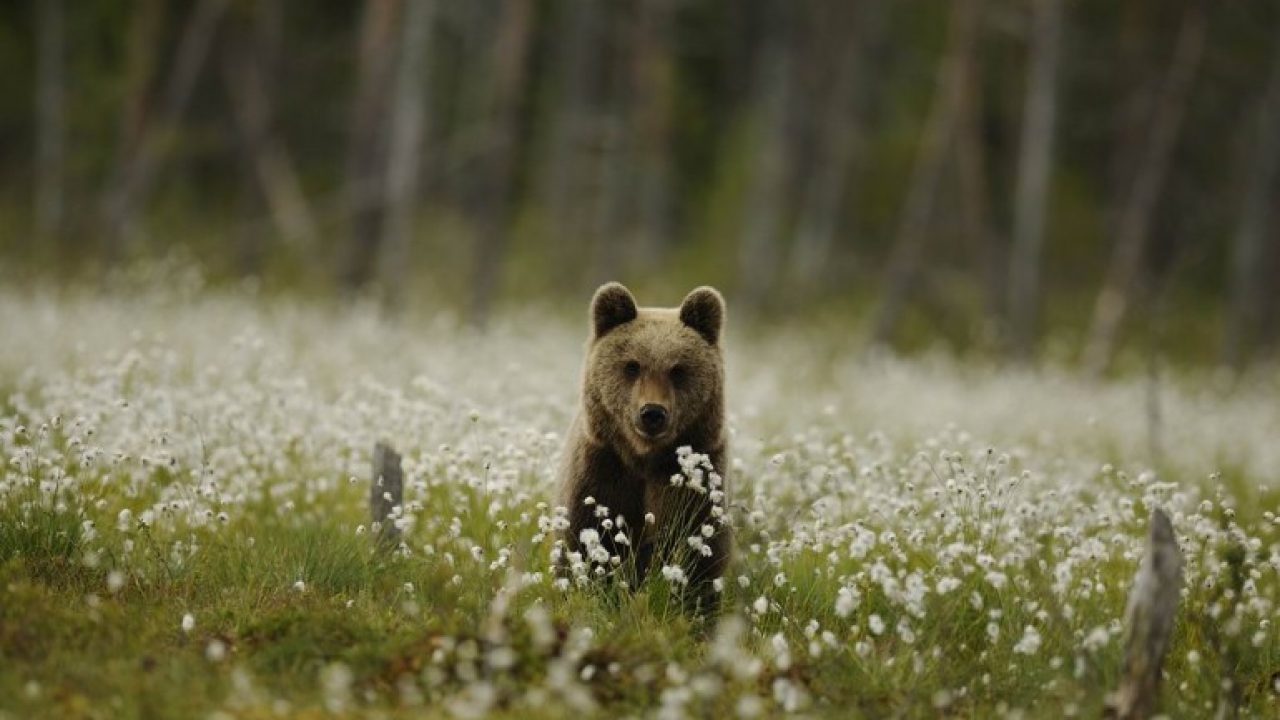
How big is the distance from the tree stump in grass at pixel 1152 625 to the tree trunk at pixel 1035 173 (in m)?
15.3

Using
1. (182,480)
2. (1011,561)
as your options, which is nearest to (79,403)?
(182,480)

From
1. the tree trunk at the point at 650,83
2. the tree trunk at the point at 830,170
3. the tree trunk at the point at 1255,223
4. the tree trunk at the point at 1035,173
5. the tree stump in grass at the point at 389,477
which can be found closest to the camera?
the tree stump in grass at the point at 389,477

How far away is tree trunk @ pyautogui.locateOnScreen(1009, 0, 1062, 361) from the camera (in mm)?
19078

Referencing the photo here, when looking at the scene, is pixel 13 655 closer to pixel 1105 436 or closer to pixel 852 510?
pixel 852 510

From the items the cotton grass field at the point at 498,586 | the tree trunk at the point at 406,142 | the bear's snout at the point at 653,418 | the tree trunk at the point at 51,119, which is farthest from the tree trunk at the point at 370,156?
the bear's snout at the point at 653,418

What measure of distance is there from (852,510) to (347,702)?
3795 mm

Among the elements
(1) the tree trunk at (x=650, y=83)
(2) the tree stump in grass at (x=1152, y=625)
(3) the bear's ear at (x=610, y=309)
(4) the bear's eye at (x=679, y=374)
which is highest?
(1) the tree trunk at (x=650, y=83)

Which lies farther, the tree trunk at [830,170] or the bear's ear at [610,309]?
the tree trunk at [830,170]

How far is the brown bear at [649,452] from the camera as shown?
5.82 m

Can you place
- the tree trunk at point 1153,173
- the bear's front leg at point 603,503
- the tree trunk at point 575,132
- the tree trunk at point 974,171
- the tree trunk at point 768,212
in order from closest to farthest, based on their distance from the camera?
the bear's front leg at point 603,503, the tree trunk at point 1153,173, the tree trunk at point 974,171, the tree trunk at point 768,212, the tree trunk at point 575,132

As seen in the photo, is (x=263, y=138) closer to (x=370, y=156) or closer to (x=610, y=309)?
(x=370, y=156)

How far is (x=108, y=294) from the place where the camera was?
15.0m

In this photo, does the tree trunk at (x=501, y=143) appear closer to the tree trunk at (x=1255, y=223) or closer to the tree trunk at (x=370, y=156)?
the tree trunk at (x=370, y=156)

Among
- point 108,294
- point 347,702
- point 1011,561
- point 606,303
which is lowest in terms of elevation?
point 108,294
